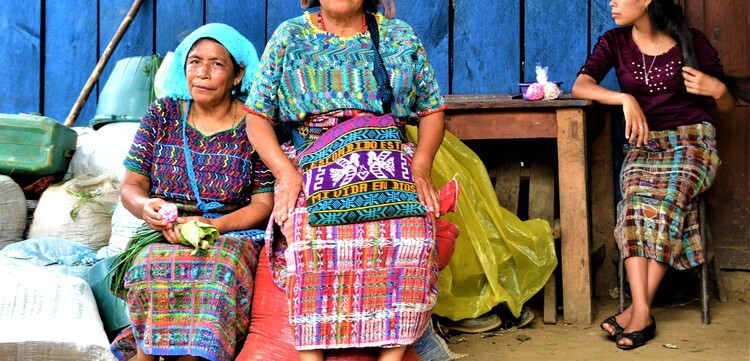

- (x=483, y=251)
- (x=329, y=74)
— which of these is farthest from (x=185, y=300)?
(x=483, y=251)

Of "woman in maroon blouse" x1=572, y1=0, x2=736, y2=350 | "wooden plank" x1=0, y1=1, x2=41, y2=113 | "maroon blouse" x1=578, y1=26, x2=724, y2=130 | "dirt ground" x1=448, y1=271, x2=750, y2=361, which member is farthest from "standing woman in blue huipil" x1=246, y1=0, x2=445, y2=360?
"wooden plank" x1=0, y1=1, x2=41, y2=113

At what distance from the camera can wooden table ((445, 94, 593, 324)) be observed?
4.11 metres

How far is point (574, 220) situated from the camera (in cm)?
415

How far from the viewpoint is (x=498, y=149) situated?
15.8ft

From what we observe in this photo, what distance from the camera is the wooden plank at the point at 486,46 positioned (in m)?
4.71

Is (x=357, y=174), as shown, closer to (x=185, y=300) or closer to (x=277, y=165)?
(x=277, y=165)

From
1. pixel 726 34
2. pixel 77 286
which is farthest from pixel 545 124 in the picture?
pixel 77 286

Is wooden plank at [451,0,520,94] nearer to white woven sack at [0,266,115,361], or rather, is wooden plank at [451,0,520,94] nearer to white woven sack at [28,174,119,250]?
white woven sack at [28,174,119,250]

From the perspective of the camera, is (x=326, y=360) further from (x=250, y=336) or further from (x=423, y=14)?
(x=423, y=14)

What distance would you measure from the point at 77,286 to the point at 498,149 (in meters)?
2.24

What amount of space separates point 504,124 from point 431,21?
86 cm

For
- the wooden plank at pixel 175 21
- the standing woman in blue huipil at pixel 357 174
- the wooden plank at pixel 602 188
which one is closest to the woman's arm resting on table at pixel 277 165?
the standing woman in blue huipil at pixel 357 174

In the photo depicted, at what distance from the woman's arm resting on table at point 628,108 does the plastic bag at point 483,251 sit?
551 millimetres

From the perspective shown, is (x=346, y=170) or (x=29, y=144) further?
(x=29, y=144)
